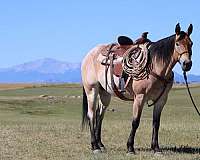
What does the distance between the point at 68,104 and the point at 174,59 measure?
28.4 meters

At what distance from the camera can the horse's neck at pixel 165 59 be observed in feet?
36.7

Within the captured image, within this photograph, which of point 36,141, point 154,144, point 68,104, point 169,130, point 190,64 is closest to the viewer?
point 190,64

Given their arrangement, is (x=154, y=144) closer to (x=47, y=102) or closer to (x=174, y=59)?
(x=174, y=59)

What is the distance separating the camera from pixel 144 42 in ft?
39.4

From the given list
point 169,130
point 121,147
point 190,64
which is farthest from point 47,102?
point 190,64

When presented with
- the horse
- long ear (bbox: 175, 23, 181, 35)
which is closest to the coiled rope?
the horse

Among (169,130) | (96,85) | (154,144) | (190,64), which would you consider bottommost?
(169,130)

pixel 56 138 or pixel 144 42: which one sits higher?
pixel 144 42

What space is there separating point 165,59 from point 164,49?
0.22 m

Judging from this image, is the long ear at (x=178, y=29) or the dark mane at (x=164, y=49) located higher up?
the long ear at (x=178, y=29)

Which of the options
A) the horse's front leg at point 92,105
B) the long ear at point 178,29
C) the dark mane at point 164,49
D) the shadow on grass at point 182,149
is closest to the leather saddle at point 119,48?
the dark mane at point 164,49

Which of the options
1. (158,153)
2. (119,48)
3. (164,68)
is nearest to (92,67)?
(119,48)

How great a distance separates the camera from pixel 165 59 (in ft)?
36.7

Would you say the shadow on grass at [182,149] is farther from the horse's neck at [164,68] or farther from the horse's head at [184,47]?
the horse's head at [184,47]
